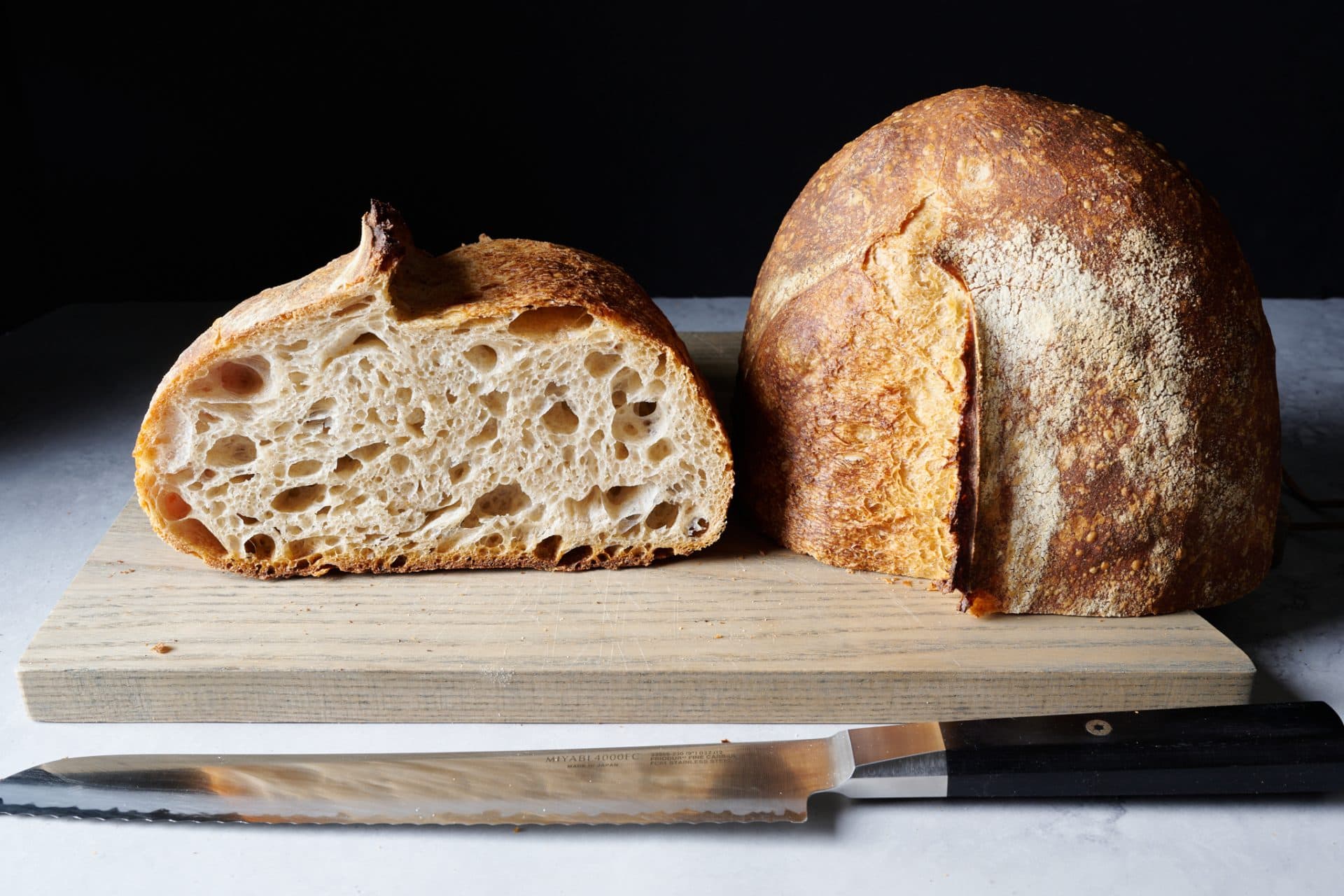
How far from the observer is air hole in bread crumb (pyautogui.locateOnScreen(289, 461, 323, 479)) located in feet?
7.13

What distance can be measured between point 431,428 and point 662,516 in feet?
1.51

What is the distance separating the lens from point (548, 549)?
7.47 feet

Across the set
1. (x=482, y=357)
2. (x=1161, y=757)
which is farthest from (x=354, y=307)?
(x=1161, y=757)

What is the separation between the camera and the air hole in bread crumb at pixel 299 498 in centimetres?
220

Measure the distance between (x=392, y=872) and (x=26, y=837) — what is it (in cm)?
56

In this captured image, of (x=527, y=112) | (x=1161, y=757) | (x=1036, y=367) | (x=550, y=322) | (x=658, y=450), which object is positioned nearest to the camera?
(x=1161, y=757)

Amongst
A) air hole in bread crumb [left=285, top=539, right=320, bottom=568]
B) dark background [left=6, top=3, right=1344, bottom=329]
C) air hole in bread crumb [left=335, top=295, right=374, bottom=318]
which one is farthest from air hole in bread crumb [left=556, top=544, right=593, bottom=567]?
dark background [left=6, top=3, right=1344, bottom=329]

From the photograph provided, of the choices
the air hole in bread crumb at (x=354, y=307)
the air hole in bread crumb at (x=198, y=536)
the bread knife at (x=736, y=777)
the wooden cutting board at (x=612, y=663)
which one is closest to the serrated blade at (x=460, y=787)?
the bread knife at (x=736, y=777)

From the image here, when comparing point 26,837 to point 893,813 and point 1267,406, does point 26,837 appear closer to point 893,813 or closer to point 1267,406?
point 893,813

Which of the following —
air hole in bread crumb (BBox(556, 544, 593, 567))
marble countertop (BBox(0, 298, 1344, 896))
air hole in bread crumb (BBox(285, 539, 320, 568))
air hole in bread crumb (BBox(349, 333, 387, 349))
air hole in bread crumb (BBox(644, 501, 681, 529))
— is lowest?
marble countertop (BBox(0, 298, 1344, 896))

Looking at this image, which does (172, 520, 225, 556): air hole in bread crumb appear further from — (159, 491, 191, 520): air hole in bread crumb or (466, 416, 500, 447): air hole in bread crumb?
(466, 416, 500, 447): air hole in bread crumb

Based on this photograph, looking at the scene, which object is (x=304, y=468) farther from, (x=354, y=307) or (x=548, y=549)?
(x=548, y=549)

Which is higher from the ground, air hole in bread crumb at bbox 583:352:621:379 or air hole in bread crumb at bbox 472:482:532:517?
air hole in bread crumb at bbox 583:352:621:379

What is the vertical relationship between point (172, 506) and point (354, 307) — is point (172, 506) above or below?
below
